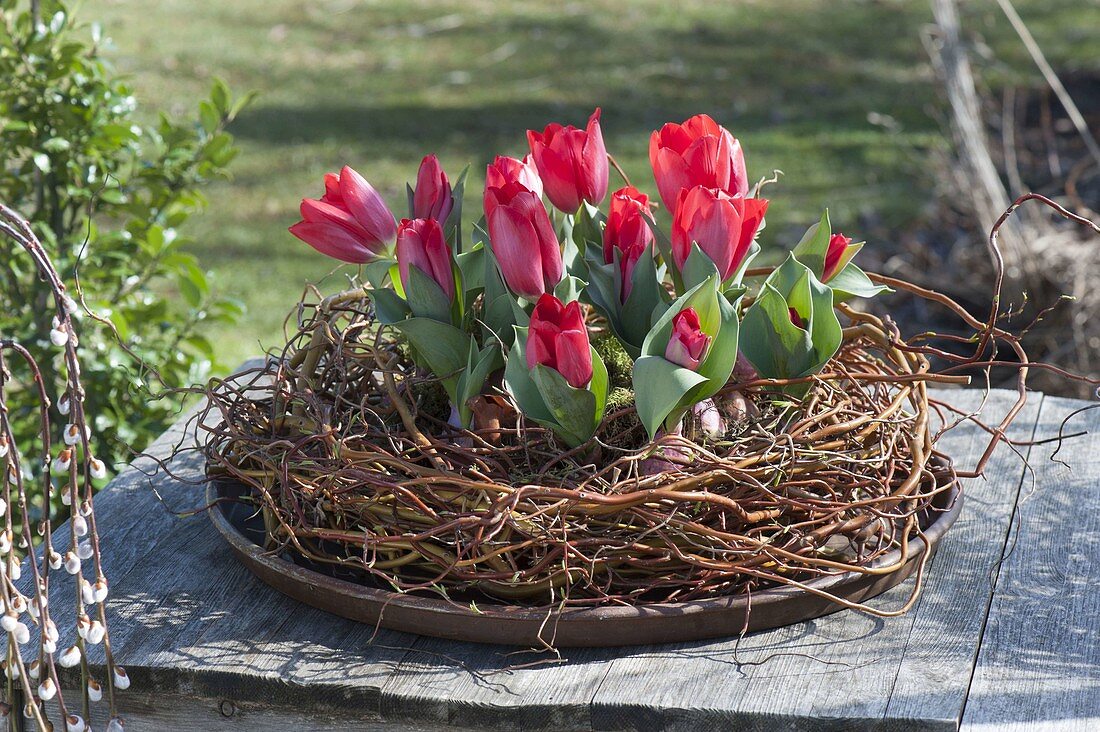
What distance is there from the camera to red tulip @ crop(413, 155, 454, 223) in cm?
121

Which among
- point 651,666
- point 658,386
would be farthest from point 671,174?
point 651,666

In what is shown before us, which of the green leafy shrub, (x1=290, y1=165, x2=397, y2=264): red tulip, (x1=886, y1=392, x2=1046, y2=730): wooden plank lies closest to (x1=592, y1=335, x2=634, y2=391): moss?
(x1=290, y1=165, x2=397, y2=264): red tulip

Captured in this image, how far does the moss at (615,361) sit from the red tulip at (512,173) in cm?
18

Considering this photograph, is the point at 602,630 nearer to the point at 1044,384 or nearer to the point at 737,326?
the point at 737,326

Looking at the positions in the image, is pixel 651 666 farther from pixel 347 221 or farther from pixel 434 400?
pixel 347 221

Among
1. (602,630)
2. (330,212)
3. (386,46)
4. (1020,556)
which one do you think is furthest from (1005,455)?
(386,46)

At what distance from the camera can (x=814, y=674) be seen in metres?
1.08

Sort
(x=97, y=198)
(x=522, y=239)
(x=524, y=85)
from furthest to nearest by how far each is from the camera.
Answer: (x=524, y=85) < (x=97, y=198) < (x=522, y=239)

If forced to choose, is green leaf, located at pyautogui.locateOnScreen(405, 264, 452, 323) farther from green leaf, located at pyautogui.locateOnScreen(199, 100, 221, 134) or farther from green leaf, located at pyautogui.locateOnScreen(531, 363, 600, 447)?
green leaf, located at pyautogui.locateOnScreen(199, 100, 221, 134)

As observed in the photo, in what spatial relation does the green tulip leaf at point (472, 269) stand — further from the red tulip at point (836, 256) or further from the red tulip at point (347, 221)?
the red tulip at point (836, 256)

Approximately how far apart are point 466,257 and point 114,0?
5708mm

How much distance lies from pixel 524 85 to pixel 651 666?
4722mm

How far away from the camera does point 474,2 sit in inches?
259

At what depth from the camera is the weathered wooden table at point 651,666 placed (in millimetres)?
1037
